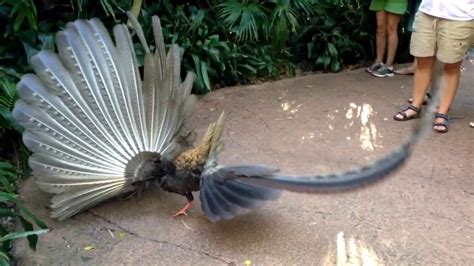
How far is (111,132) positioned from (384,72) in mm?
3312

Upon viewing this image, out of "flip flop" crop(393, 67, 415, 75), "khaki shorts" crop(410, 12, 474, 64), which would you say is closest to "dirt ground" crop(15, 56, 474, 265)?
"khaki shorts" crop(410, 12, 474, 64)

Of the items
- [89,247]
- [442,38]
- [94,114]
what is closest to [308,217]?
[89,247]

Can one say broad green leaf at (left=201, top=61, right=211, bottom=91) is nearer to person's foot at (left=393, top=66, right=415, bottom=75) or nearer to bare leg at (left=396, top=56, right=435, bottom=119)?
bare leg at (left=396, top=56, right=435, bottom=119)

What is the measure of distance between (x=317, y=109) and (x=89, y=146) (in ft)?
7.31

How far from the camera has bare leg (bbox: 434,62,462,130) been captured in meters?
4.42

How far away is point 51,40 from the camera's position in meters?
4.34

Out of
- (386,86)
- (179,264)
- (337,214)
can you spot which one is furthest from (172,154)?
(386,86)

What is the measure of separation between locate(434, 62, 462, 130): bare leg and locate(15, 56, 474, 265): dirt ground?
0.18 meters

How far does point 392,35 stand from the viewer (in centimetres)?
583

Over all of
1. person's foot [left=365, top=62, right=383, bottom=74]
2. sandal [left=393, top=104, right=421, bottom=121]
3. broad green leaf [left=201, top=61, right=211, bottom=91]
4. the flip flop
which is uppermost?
broad green leaf [left=201, top=61, right=211, bottom=91]

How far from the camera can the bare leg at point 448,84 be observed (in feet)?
14.5

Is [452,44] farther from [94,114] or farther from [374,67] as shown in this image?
[94,114]

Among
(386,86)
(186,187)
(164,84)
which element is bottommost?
(386,86)

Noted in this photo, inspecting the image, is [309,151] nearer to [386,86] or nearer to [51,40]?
[386,86]
